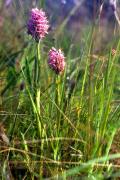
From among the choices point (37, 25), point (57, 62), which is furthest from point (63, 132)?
point (37, 25)

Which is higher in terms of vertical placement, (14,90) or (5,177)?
(14,90)

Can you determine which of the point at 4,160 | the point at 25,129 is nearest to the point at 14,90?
the point at 25,129

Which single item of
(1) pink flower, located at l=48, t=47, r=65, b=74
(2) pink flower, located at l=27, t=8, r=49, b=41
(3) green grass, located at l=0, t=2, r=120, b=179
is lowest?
(3) green grass, located at l=0, t=2, r=120, b=179

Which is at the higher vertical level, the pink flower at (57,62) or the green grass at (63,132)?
the pink flower at (57,62)

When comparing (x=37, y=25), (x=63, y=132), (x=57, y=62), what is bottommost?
(x=63, y=132)

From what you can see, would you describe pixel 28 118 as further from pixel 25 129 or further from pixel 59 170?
pixel 59 170

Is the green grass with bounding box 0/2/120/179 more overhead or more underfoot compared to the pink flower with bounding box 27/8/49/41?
more underfoot

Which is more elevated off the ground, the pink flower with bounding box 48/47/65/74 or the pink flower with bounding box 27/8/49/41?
the pink flower with bounding box 27/8/49/41

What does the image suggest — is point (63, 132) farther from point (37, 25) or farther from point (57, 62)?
point (37, 25)

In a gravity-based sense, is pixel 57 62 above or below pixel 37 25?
below

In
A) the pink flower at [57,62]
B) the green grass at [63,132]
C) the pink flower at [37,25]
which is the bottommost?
the green grass at [63,132]

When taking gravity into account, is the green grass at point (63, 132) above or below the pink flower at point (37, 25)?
below
